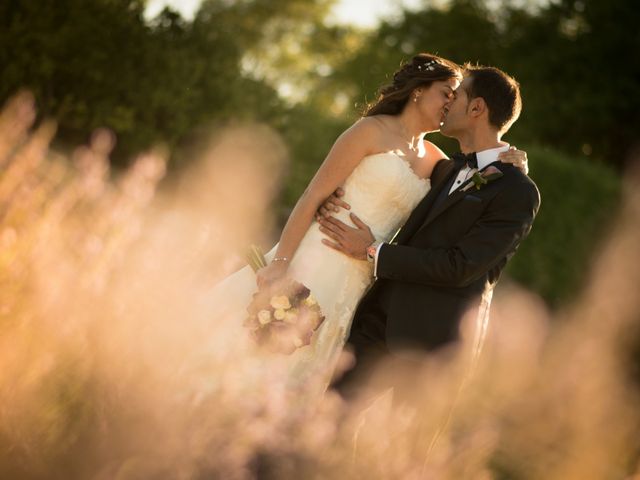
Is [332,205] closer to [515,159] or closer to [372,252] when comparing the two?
[372,252]

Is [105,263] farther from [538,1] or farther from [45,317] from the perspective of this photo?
[538,1]

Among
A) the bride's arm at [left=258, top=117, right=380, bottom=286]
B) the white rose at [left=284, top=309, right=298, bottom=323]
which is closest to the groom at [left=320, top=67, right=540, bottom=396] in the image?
the bride's arm at [left=258, top=117, right=380, bottom=286]

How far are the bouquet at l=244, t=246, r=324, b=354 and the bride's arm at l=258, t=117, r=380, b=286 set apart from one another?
164mm

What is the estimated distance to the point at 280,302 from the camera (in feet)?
14.9

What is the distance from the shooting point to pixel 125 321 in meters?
3.38

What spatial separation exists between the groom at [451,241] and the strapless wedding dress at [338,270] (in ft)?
0.27

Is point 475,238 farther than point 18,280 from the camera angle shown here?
Yes

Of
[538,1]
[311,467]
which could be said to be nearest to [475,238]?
[311,467]

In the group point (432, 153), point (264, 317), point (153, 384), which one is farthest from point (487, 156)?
point (153, 384)

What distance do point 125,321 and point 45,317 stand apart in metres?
0.33

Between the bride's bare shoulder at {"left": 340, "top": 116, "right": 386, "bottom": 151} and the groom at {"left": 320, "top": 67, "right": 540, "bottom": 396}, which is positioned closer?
the groom at {"left": 320, "top": 67, "right": 540, "bottom": 396}

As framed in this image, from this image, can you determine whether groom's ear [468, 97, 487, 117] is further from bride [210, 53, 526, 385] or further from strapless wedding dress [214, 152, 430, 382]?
strapless wedding dress [214, 152, 430, 382]

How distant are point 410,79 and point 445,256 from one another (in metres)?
1.18

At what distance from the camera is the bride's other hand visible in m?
4.84
